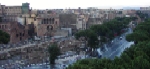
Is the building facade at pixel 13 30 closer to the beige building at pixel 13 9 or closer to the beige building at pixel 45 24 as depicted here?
the beige building at pixel 45 24

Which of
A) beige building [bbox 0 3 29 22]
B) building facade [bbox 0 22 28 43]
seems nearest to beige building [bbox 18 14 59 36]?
building facade [bbox 0 22 28 43]

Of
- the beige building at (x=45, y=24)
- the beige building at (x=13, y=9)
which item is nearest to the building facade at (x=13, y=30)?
the beige building at (x=45, y=24)

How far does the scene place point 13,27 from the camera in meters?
51.6

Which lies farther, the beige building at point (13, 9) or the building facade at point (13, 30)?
the beige building at point (13, 9)

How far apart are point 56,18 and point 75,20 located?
36.8 feet

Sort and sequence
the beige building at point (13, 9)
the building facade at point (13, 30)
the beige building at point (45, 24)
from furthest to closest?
1. the beige building at point (13, 9)
2. the beige building at point (45, 24)
3. the building facade at point (13, 30)

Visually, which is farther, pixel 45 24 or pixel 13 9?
pixel 13 9

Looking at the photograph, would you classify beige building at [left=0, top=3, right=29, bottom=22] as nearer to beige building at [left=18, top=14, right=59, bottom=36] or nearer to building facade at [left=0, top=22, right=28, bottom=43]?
beige building at [left=18, top=14, right=59, bottom=36]

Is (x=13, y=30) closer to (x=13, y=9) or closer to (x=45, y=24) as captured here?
(x=45, y=24)

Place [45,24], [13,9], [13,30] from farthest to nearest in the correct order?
[13,9], [45,24], [13,30]

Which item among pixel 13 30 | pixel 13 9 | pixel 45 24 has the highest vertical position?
pixel 13 9

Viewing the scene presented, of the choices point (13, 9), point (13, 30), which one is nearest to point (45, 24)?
point (13, 30)

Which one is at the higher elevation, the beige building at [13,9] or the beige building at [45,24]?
the beige building at [13,9]

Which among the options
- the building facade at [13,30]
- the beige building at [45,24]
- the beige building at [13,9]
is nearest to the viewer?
the building facade at [13,30]
